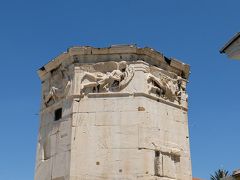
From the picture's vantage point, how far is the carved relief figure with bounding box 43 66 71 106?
12.0 metres

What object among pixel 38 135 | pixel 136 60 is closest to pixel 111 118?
pixel 136 60

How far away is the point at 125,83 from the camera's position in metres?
11.6

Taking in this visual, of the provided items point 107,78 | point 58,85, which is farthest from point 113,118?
point 58,85

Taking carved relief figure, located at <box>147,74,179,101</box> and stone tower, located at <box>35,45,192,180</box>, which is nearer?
stone tower, located at <box>35,45,192,180</box>

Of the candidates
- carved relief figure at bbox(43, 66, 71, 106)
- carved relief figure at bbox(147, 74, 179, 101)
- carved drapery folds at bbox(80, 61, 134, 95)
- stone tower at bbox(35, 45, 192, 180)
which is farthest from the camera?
carved relief figure at bbox(43, 66, 71, 106)

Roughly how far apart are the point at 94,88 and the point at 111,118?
1.08m

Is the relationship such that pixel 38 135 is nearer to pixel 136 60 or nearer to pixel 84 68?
pixel 84 68

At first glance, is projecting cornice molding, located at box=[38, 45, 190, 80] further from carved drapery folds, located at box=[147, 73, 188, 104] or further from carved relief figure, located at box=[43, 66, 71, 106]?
carved drapery folds, located at box=[147, 73, 188, 104]

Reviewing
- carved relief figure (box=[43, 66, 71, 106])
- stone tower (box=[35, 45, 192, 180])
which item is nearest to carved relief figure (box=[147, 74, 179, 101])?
stone tower (box=[35, 45, 192, 180])

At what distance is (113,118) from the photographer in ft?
36.8

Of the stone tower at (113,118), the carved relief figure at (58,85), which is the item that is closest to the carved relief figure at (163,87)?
the stone tower at (113,118)

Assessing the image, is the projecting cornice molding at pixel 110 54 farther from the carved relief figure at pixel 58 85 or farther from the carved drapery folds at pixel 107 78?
the carved relief figure at pixel 58 85

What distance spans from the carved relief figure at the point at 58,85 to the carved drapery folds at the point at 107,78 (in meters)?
0.59

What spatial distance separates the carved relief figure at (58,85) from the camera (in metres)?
12.0
